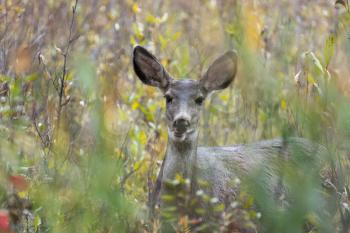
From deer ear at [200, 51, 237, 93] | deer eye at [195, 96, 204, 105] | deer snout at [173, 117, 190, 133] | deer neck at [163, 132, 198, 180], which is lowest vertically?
deer neck at [163, 132, 198, 180]

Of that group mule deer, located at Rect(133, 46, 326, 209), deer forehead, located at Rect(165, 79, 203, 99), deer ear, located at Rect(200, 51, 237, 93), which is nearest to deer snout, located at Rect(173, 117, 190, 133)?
mule deer, located at Rect(133, 46, 326, 209)

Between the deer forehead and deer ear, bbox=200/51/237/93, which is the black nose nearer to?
the deer forehead

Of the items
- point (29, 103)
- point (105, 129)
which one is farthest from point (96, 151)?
point (29, 103)

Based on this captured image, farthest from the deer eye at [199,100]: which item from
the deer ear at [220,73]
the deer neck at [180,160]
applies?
the deer neck at [180,160]

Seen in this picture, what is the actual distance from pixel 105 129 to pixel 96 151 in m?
0.10

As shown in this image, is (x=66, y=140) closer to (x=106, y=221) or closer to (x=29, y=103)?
(x=106, y=221)

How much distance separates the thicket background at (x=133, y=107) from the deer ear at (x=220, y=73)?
25cm

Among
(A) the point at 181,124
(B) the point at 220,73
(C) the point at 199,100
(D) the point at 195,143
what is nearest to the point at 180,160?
(D) the point at 195,143

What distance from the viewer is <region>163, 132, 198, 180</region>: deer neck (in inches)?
236

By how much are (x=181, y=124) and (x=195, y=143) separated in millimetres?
292

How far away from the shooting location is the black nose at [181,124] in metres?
5.82

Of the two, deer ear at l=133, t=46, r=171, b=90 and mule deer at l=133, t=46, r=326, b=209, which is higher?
deer ear at l=133, t=46, r=171, b=90

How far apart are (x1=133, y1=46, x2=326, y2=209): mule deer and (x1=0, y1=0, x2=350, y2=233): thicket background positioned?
26 cm

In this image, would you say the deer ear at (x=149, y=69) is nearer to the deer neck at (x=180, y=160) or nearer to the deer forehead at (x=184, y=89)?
the deer forehead at (x=184, y=89)
